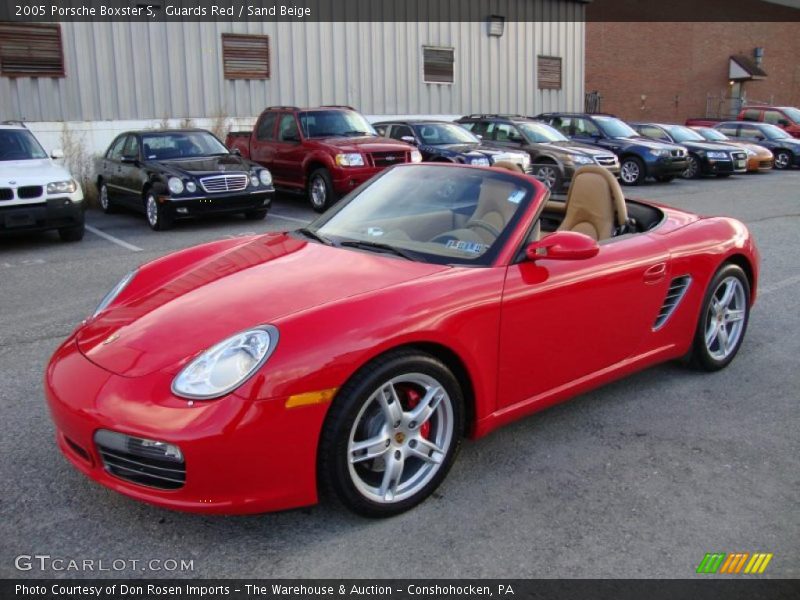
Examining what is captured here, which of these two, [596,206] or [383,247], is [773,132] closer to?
[596,206]

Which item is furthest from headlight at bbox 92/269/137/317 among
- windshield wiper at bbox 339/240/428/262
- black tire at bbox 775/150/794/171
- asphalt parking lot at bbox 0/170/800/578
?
black tire at bbox 775/150/794/171

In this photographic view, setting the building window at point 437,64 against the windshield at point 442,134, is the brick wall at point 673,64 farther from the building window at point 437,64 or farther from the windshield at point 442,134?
the windshield at point 442,134

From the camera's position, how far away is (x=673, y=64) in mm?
33500

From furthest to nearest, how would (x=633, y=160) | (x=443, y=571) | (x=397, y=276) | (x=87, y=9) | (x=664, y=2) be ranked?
(x=664, y=2) < (x=633, y=160) < (x=87, y=9) < (x=397, y=276) < (x=443, y=571)

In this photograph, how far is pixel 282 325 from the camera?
284 centimetres

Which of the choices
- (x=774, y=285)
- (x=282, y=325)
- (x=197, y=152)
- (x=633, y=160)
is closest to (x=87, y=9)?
(x=197, y=152)

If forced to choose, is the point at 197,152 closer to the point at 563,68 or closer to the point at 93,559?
the point at 93,559

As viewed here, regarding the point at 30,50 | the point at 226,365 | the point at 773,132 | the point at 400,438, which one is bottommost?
the point at 400,438

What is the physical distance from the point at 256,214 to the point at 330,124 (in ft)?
8.33

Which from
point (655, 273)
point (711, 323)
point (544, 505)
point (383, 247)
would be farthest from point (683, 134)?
point (544, 505)

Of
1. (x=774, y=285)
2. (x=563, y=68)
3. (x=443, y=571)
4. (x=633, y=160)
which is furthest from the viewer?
(x=563, y=68)

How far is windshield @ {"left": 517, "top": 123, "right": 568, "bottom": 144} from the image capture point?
1587 cm

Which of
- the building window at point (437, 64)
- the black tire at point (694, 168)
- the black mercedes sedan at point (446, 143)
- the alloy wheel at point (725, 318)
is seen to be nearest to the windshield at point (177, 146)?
the black mercedes sedan at point (446, 143)

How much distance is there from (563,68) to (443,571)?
78.4 ft
